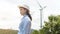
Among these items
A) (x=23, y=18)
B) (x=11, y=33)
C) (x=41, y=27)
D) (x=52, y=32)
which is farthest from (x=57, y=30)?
(x=23, y=18)

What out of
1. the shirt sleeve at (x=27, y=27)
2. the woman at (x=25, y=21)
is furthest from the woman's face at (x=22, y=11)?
the shirt sleeve at (x=27, y=27)

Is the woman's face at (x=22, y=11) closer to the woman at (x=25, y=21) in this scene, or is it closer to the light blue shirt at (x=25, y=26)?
the woman at (x=25, y=21)

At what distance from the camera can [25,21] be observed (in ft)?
19.0

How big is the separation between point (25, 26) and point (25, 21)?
0.15 m

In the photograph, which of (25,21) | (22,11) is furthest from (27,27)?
(22,11)

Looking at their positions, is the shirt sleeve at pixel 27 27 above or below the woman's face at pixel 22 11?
below

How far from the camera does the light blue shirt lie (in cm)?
567

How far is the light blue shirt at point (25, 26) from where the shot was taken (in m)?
5.67

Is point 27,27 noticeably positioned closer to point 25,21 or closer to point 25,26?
point 25,26

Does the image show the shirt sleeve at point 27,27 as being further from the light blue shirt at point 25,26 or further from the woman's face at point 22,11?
the woman's face at point 22,11

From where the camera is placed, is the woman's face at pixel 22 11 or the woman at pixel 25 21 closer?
the woman at pixel 25 21

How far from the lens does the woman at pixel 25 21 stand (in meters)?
5.68

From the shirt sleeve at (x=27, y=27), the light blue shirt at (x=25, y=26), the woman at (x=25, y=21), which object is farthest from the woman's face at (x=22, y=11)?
the shirt sleeve at (x=27, y=27)

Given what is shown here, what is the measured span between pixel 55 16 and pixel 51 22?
1161 mm
